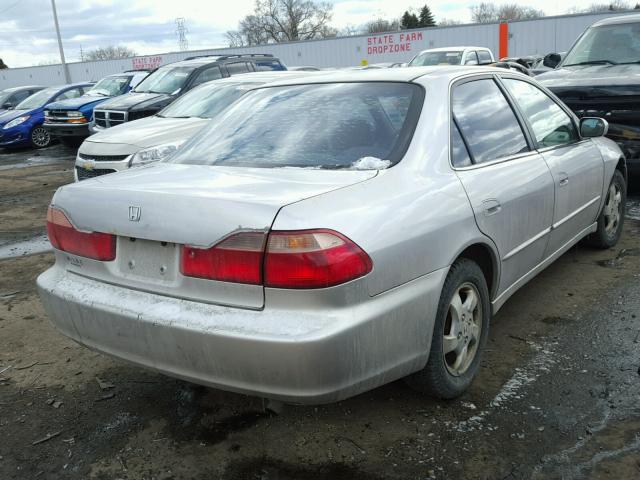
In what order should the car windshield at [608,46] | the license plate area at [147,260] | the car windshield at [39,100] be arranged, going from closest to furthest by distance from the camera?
the license plate area at [147,260] → the car windshield at [608,46] → the car windshield at [39,100]

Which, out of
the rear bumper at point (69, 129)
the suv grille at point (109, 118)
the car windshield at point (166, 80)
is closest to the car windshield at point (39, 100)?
the rear bumper at point (69, 129)

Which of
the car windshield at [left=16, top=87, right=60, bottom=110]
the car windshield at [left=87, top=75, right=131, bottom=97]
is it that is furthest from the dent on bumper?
the car windshield at [left=16, top=87, right=60, bottom=110]

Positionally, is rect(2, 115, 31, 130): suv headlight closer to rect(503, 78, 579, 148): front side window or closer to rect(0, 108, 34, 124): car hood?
rect(0, 108, 34, 124): car hood

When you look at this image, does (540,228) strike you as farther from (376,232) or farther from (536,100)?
(376,232)

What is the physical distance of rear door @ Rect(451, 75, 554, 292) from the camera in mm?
3002

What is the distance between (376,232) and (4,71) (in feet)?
167

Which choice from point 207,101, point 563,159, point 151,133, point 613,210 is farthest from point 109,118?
point 563,159

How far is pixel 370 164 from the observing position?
2.71 m

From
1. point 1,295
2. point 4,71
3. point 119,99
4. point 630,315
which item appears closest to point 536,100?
point 630,315

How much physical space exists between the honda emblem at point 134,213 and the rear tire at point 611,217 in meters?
3.78

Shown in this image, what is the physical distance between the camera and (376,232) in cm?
232

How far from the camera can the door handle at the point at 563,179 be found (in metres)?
3.80

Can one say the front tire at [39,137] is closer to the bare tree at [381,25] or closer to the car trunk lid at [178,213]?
the car trunk lid at [178,213]

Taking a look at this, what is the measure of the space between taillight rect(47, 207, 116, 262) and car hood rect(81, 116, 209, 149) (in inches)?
197
